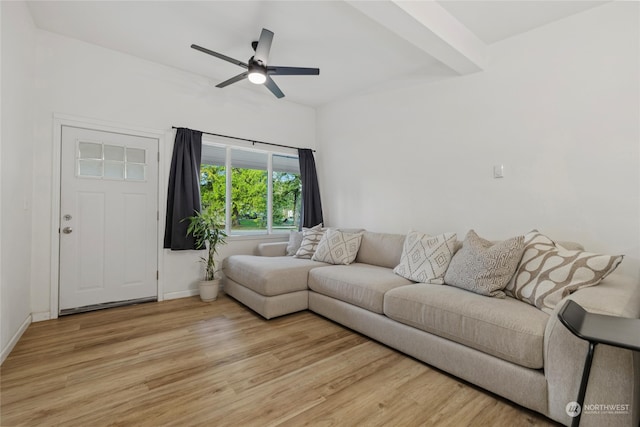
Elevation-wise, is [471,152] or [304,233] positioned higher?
[471,152]

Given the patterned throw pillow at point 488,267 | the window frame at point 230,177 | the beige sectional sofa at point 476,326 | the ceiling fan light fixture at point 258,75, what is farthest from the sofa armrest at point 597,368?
the window frame at point 230,177

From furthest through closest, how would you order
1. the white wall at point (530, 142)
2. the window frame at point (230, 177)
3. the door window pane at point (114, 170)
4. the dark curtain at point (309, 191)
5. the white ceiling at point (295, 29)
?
1. the dark curtain at point (309, 191)
2. the window frame at point (230, 177)
3. the door window pane at point (114, 170)
4. the white ceiling at point (295, 29)
5. the white wall at point (530, 142)

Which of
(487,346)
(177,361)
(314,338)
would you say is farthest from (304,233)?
(487,346)

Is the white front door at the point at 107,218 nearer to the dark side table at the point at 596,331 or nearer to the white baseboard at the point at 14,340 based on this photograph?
the white baseboard at the point at 14,340

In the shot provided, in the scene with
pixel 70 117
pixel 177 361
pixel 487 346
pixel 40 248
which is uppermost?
pixel 70 117

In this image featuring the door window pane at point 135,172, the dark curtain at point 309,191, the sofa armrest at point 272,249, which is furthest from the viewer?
the dark curtain at point 309,191

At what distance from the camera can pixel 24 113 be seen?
252 cm

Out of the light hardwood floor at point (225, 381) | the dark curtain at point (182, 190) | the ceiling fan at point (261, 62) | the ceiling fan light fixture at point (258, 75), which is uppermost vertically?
the ceiling fan at point (261, 62)

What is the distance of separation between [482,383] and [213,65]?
3929 millimetres

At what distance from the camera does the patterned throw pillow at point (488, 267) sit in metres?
2.10

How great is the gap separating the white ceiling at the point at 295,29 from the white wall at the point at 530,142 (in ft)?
0.82

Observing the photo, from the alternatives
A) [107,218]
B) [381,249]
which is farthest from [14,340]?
[381,249]

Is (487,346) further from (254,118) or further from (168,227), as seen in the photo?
(254,118)

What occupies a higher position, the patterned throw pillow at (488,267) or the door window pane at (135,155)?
the door window pane at (135,155)
